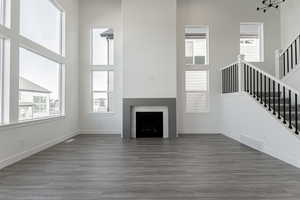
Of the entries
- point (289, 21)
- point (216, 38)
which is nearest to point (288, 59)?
point (289, 21)

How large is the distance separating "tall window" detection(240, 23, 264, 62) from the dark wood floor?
4008mm

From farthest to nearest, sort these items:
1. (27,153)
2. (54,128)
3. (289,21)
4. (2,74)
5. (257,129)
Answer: (289,21) → (54,128) → (257,129) → (27,153) → (2,74)

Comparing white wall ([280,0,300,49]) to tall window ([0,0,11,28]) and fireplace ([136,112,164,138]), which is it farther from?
tall window ([0,0,11,28])

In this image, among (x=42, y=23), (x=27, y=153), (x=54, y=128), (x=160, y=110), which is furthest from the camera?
(x=160, y=110)

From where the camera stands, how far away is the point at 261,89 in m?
5.35

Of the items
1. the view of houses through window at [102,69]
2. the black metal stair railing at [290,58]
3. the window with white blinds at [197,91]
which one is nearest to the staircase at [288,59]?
the black metal stair railing at [290,58]

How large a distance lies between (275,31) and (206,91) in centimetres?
304

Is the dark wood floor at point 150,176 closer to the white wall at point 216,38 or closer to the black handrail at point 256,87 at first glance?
the black handrail at point 256,87

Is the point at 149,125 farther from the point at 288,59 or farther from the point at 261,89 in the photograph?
the point at 288,59

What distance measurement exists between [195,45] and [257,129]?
151 inches

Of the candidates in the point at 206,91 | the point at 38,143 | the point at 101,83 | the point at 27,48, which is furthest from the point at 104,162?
the point at 206,91

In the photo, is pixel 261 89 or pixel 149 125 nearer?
pixel 261 89

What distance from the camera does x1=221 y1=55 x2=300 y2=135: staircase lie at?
467cm

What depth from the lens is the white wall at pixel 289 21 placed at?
7.06 m
